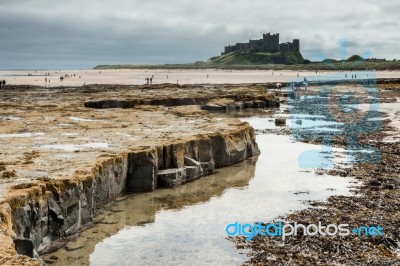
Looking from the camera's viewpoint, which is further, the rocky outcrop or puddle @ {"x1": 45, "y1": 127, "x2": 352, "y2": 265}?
puddle @ {"x1": 45, "y1": 127, "x2": 352, "y2": 265}

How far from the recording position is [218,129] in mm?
21750

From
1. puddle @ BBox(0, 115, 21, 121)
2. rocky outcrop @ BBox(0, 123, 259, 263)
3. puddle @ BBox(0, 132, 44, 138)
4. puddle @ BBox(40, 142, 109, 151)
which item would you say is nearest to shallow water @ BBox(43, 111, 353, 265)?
rocky outcrop @ BBox(0, 123, 259, 263)

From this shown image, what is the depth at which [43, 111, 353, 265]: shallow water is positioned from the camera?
10758 mm

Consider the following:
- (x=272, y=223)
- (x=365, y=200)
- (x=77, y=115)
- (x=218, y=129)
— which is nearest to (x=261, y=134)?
(x=218, y=129)

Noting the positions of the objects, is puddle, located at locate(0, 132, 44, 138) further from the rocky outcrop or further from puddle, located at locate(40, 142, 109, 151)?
the rocky outcrop

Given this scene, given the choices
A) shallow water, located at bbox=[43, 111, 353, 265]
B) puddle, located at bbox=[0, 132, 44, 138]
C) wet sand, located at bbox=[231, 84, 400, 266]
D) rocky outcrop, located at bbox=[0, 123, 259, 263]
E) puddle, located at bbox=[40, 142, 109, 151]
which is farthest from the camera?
puddle, located at bbox=[0, 132, 44, 138]

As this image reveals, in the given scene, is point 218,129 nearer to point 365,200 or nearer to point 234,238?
point 365,200

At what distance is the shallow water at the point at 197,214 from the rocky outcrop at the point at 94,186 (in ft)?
1.51

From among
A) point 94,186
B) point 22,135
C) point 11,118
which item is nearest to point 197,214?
point 94,186

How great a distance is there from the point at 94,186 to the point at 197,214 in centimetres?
325

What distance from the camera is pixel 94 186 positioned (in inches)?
532

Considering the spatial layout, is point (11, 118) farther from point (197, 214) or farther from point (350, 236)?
point (350, 236)

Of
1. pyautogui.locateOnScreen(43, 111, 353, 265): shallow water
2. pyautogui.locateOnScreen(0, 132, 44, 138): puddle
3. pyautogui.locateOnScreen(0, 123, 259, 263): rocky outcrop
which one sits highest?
pyautogui.locateOnScreen(0, 132, 44, 138): puddle

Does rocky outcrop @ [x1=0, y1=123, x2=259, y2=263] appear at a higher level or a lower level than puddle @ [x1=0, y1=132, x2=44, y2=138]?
lower
